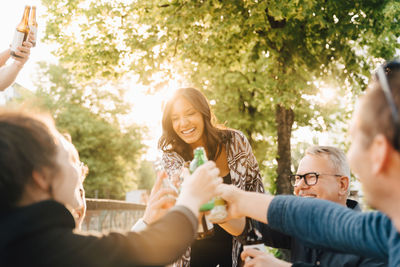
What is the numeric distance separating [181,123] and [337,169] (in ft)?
4.84

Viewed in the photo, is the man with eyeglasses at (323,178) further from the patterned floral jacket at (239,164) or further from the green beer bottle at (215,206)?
the green beer bottle at (215,206)

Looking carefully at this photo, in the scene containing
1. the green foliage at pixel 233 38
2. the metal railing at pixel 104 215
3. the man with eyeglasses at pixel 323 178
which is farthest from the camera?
the metal railing at pixel 104 215

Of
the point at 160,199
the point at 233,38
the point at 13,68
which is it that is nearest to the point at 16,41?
the point at 13,68

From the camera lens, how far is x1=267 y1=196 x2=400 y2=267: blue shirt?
5.59ft

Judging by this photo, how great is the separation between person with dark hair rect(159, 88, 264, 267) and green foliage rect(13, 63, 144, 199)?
93.9ft

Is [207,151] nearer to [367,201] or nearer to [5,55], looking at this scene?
[367,201]

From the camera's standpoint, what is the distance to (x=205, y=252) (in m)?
3.55

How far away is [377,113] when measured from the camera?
1.35 m

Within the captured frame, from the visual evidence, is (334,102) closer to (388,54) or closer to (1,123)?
(388,54)

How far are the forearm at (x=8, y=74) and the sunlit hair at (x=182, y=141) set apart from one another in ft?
5.30

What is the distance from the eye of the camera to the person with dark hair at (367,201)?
4.34 feet

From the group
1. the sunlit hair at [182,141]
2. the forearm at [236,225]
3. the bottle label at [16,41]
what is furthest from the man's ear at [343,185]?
the bottle label at [16,41]

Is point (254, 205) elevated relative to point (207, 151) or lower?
lower

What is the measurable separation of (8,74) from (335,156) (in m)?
3.28
